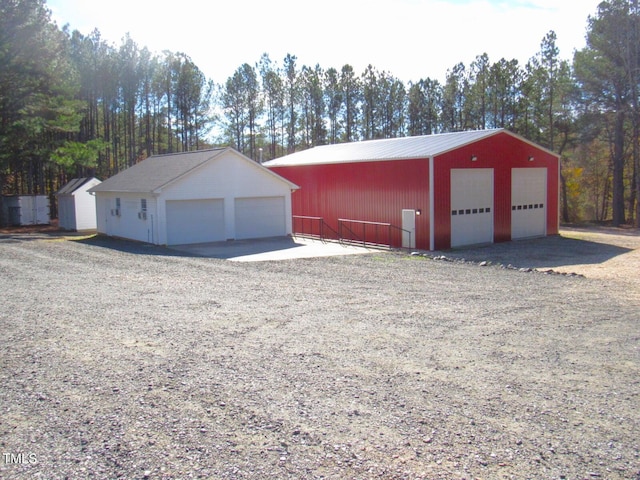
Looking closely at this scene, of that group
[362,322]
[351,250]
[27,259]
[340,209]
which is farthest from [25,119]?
[362,322]

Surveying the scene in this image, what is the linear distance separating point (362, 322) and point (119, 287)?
19.0 feet

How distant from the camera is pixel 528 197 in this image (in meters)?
24.6

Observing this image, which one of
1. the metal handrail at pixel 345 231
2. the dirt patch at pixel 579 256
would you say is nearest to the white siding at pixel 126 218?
the metal handrail at pixel 345 231

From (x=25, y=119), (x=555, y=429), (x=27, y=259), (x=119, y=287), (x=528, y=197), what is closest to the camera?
(x=555, y=429)

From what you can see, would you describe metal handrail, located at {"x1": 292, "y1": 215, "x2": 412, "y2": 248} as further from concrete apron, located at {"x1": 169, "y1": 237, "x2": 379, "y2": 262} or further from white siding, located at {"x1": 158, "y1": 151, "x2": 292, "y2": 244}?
white siding, located at {"x1": 158, "y1": 151, "x2": 292, "y2": 244}

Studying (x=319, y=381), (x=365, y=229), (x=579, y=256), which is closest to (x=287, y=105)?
(x=365, y=229)

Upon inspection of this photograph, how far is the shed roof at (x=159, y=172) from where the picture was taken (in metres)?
22.3

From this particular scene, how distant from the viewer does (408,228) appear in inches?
848

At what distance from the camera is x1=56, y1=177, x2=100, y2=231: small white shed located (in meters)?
30.5

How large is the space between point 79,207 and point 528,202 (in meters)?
21.4

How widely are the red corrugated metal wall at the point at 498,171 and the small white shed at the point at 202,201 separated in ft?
21.4

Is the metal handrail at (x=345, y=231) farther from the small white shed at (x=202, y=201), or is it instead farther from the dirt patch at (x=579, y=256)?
the dirt patch at (x=579, y=256)

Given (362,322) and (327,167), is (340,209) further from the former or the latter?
(362,322)

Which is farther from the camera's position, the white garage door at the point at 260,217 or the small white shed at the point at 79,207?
the small white shed at the point at 79,207
